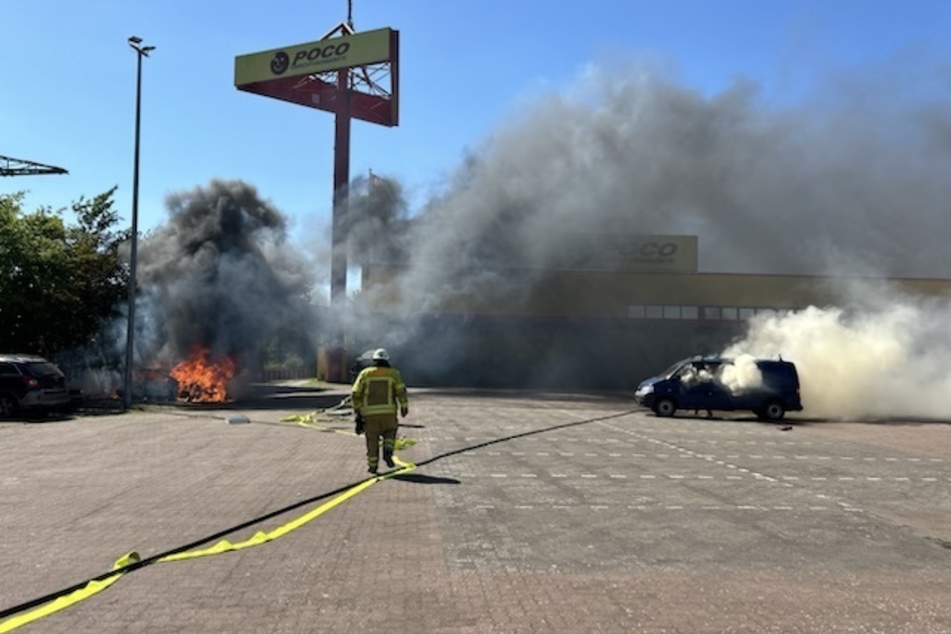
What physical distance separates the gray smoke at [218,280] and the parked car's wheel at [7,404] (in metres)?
8.12

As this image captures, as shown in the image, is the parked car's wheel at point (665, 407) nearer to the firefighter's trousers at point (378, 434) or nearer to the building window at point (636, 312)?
the firefighter's trousers at point (378, 434)

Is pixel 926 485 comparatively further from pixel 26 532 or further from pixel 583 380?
pixel 583 380

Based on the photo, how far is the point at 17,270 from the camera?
84.0 feet

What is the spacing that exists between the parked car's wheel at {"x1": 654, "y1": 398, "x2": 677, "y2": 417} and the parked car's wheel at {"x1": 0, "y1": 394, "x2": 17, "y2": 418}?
57.7 ft

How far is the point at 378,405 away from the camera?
10609mm

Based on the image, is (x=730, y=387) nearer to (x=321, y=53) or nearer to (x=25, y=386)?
(x=25, y=386)

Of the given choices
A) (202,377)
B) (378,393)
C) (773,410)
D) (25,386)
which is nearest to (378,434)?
(378,393)

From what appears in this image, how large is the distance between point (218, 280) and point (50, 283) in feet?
18.2

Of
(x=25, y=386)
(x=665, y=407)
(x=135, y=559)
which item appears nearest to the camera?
(x=135, y=559)

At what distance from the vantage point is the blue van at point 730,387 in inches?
862

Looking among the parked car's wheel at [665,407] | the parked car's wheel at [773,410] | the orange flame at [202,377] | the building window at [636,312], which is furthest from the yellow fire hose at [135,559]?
the building window at [636,312]

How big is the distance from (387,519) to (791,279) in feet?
131

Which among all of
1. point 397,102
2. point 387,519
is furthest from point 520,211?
point 387,519

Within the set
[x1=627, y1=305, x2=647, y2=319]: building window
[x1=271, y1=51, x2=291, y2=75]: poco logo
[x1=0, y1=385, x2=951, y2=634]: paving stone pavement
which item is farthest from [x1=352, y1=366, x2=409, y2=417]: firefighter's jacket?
[x1=271, y1=51, x2=291, y2=75]: poco logo
